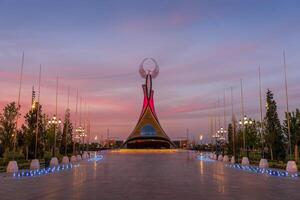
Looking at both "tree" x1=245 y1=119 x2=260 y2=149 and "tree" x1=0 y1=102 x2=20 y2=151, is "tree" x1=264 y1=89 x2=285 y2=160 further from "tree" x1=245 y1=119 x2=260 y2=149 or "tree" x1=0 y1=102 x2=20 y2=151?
"tree" x1=0 y1=102 x2=20 y2=151

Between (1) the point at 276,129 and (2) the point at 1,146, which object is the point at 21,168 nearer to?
(2) the point at 1,146

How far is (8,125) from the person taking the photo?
144 feet

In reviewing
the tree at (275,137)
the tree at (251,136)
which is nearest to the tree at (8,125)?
the tree at (275,137)

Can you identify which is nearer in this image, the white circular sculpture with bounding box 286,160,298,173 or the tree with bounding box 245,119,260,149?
the white circular sculpture with bounding box 286,160,298,173

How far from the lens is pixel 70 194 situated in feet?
45.0

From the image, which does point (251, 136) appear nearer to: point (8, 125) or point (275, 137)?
point (275, 137)

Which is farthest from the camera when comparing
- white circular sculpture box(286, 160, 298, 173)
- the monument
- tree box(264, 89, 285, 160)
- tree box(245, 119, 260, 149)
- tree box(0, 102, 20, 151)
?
the monument

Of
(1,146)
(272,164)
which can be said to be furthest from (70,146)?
(272,164)

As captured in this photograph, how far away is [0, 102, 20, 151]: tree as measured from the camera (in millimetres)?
42812

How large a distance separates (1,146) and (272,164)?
1215 inches

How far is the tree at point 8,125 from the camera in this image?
42812mm

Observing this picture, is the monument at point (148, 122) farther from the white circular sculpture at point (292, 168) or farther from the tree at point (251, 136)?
the white circular sculpture at point (292, 168)

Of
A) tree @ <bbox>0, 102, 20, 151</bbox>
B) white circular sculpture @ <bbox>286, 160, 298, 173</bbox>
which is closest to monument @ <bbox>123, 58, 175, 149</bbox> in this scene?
tree @ <bbox>0, 102, 20, 151</bbox>

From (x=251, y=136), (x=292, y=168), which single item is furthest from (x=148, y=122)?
(x=292, y=168)
